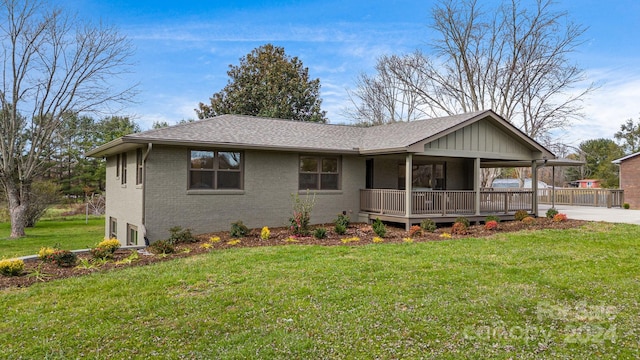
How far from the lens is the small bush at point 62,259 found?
778cm

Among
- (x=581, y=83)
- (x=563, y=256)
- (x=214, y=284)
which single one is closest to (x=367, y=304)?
(x=214, y=284)

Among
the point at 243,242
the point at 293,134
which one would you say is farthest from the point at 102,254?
the point at 293,134

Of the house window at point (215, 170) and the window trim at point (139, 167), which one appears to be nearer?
the house window at point (215, 170)

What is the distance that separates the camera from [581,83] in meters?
25.9

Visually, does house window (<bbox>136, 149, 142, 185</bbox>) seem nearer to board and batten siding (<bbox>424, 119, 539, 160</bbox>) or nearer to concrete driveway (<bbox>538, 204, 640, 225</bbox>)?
board and batten siding (<bbox>424, 119, 539, 160</bbox>)

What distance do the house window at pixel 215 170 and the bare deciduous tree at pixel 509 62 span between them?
66.9 feet

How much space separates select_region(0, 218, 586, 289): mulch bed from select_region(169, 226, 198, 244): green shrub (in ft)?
0.84

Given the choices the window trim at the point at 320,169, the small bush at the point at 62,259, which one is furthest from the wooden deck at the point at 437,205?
the small bush at the point at 62,259

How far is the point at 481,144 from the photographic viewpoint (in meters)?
14.1

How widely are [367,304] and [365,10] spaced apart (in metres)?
18.8

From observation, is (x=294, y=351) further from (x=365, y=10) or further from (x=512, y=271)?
(x=365, y=10)

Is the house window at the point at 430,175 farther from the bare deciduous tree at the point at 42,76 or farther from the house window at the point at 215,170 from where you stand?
the bare deciduous tree at the point at 42,76

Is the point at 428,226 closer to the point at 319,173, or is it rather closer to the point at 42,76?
the point at 319,173

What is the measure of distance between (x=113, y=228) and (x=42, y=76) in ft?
30.7
